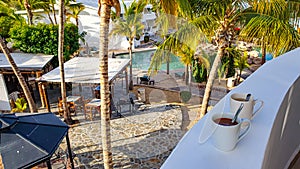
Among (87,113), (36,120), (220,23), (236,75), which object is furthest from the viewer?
(236,75)

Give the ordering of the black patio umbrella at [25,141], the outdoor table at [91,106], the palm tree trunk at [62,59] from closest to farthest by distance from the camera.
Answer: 1. the black patio umbrella at [25,141]
2. the palm tree trunk at [62,59]
3. the outdoor table at [91,106]

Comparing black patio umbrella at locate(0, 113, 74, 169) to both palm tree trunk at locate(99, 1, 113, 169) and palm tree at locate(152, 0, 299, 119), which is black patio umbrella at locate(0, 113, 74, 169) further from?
palm tree at locate(152, 0, 299, 119)

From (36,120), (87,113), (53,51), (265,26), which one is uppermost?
(265,26)

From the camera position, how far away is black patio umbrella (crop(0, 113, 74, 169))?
4.53m

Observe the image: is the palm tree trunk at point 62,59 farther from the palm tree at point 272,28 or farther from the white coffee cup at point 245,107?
the white coffee cup at point 245,107

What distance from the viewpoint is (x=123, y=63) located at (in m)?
10.9

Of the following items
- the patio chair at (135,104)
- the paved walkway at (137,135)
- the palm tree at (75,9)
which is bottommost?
the paved walkway at (137,135)

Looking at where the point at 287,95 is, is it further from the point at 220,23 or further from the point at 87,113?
the point at 87,113

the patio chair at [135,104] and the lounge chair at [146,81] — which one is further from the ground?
the lounge chair at [146,81]

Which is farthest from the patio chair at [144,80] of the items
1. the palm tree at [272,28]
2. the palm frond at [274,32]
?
the palm frond at [274,32]

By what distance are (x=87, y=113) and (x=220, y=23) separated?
20.9 ft

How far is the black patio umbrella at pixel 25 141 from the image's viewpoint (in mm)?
4529

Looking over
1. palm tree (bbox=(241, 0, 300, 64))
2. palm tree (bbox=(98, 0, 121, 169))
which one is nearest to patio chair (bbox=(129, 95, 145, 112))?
palm tree (bbox=(98, 0, 121, 169))

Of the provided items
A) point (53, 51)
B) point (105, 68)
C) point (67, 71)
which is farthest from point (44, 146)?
point (53, 51)
